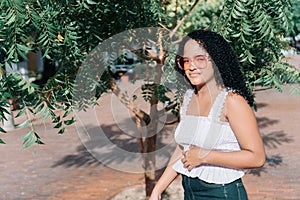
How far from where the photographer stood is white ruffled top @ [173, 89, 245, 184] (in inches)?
87.1

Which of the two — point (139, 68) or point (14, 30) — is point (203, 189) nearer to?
point (14, 30)

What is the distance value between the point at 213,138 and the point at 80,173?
5.76 metres

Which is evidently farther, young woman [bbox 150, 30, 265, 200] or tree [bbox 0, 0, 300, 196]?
tree [bbox 0, 0, 300, 196]

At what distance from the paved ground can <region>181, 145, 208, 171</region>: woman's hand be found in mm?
2749

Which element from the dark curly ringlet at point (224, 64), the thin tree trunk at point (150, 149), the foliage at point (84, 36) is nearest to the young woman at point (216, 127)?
the dark curly ringlet at point (224, 64)

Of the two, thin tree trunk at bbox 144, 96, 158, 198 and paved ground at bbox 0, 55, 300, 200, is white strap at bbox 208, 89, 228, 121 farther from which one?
paved ground at bbox 0, 55, 300, 200

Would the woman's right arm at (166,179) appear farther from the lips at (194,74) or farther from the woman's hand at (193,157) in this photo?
the lips at (194,74)

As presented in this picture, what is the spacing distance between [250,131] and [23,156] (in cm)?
762

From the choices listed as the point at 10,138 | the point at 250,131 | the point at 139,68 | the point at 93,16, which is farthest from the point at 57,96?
the point at 10,138

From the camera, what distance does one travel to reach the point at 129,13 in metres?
3.79

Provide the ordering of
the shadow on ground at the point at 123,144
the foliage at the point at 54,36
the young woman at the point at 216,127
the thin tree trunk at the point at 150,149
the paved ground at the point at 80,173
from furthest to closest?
the shadow on ground at the point at 123,144, the paved ground at the point at 80,173, the thin tree trunk at the point at 150,149, the foliage at the point at 54,36, the young woman at the point at 216,127

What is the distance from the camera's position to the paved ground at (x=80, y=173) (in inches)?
259

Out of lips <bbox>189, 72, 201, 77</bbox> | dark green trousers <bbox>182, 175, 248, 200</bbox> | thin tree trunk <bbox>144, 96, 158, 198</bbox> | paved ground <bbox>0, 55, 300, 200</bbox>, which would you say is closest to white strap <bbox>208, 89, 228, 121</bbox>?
lips <bbox>189, 72, 201, 77</bbox>

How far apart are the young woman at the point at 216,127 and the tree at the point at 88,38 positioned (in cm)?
94
